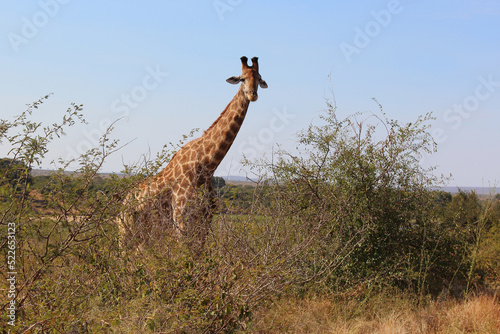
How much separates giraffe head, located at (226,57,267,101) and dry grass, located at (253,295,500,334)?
314cm

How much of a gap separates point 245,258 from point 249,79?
363cm

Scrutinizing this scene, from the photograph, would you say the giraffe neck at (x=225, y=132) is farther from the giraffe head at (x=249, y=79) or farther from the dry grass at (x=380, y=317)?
the dry grass at (x=380, y=317)

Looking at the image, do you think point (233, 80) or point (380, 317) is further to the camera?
point (233, 80)

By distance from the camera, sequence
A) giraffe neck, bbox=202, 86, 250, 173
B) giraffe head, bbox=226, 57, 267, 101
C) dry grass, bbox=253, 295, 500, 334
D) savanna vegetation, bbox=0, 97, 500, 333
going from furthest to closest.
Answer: giraffe neck, bbox=202, 86, 250, 173, giraffe head, bbox=226, 57, 267, 101, dry grass, bbox=253, 295, 500, 334, savanna vegetation, bbox=0, 97, 500, 333

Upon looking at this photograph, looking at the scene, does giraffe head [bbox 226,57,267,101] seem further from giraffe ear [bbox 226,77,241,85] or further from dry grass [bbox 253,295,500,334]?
dry grass [bbox 253,295,500,334]

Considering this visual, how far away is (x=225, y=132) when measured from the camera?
783 centimetres

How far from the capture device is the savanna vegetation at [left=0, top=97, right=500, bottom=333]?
397cm

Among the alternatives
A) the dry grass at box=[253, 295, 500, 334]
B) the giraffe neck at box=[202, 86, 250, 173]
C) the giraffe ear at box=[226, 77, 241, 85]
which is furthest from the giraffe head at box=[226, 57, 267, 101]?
the dry grass at box=[253, 295, 500, 334]

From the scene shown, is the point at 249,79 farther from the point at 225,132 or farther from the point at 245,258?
the point at 245,258

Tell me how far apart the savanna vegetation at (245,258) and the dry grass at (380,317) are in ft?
0.07

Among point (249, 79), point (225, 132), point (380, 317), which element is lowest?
point (380, 317)

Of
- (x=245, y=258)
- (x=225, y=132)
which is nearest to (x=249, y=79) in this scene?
(x=225, y=132)

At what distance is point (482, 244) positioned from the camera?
893 cm

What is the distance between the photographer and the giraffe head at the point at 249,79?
24.8 feet
